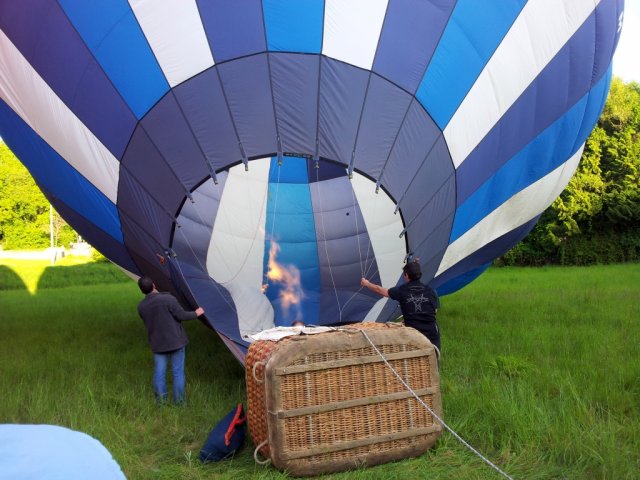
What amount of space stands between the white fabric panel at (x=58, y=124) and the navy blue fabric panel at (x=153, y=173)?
182 mm

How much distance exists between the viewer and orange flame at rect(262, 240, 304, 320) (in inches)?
234

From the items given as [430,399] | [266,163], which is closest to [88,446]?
[430,399]

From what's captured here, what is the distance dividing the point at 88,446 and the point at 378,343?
2.12 meters

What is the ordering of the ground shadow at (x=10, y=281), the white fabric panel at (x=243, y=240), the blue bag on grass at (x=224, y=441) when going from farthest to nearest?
1. the ground shadow at (x=10, y=281)
2. the white fabric panel at (x=243, y=240)
3. the blue bag on grass at (x=224, y=441)

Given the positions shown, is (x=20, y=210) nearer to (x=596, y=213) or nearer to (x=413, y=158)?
(x=596, y=213)

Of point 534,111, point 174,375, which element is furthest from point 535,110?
point 174,375

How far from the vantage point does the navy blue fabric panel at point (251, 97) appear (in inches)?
162

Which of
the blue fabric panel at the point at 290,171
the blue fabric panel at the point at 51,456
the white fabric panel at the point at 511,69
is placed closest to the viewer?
the blue fabric panel at the point at 51,456

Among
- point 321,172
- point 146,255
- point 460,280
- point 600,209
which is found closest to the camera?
point 146,255

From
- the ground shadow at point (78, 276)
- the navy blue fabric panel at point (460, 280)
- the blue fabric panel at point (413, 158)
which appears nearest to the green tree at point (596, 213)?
the ground shadow at point (78, 276)

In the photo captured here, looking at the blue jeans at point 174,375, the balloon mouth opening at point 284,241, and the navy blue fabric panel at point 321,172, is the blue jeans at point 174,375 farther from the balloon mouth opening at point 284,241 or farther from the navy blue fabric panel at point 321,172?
the navy blue fabric panel at point 321,172

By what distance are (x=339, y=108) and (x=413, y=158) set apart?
624 mm

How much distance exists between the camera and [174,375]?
3.94 meters

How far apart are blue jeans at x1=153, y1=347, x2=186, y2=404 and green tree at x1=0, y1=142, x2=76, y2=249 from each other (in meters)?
33.1
